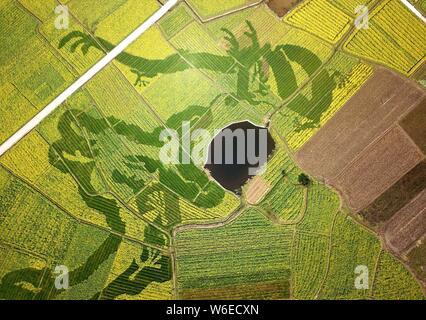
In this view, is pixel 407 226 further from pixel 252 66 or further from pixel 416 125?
pixel 252 66

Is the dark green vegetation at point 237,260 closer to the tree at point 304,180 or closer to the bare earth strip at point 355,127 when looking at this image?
the tree at point 304,180

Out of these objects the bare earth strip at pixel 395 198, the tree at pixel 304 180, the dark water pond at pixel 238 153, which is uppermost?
the dark water pond at pixel 238 153

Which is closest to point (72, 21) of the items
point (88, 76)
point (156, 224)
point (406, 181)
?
point (88, 76)

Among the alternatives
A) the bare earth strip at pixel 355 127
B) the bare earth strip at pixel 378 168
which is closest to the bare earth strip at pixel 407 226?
the bare earth strip at pixel 378 168

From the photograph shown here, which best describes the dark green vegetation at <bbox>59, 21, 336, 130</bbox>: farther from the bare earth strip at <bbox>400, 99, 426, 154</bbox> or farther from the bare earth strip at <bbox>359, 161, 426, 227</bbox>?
the bare earth strip at <bbox>359, 161, 426, 227</bbox>

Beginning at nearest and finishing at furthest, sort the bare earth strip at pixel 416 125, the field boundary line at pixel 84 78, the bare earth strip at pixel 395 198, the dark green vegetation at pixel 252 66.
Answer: the bare earth strip at pixel 395 198, the bare earth strip at pixel 416 125, the field boundary line at pixel 84 78, the dark green vegetation at pixel 252 66

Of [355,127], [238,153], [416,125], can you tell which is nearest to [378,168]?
[355,127]

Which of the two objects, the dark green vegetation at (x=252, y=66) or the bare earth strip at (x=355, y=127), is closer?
the bare earth strip at (x=355, y=127)

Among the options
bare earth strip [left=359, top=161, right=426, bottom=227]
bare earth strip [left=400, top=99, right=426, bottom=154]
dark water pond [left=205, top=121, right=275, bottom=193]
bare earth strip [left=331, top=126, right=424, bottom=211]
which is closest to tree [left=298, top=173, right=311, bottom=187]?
bare earth strip [left=331, top=126, right=424, bottom=211]
